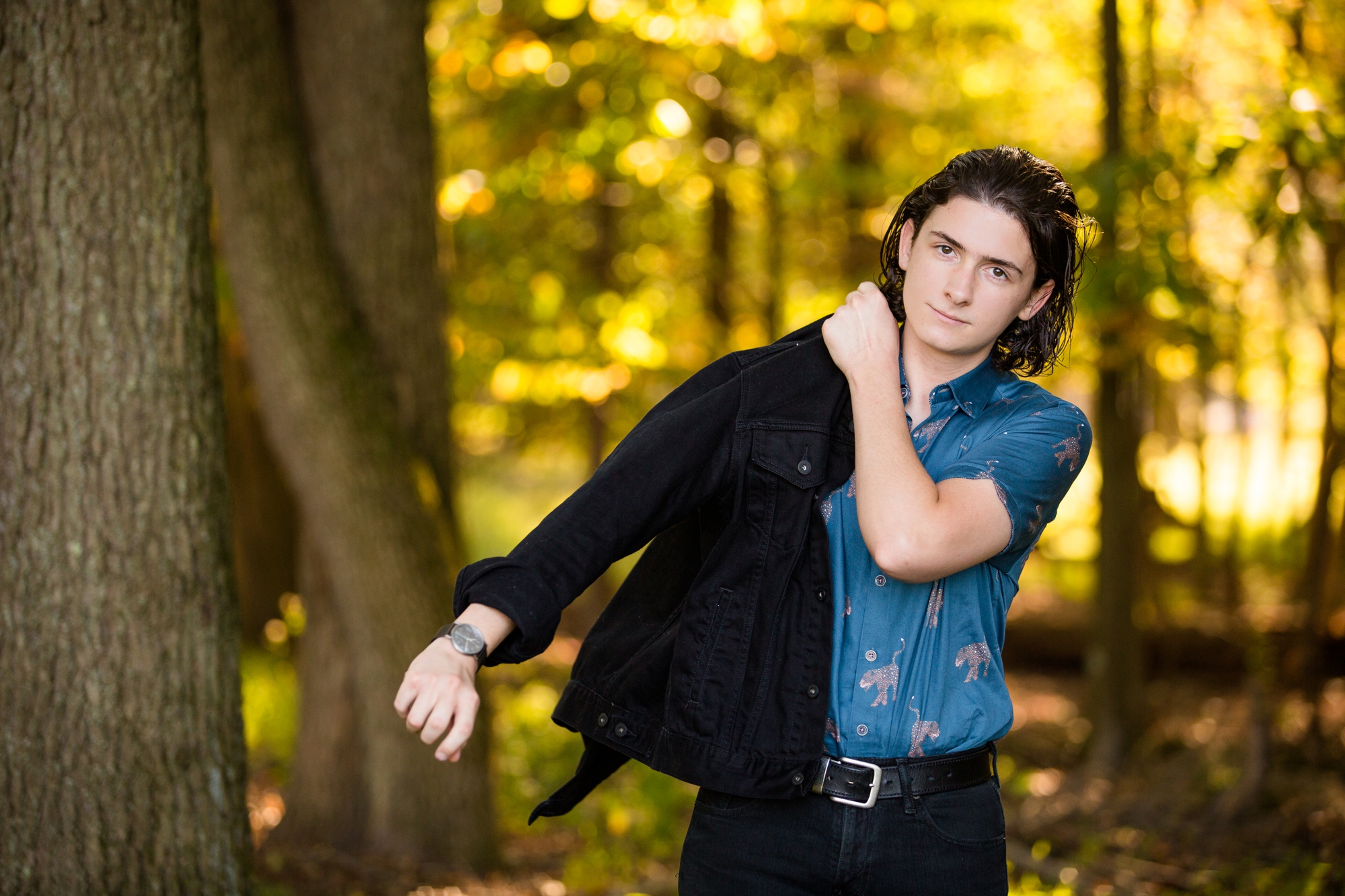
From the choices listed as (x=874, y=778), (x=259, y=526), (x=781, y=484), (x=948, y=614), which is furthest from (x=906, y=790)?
(x=259, y=526)

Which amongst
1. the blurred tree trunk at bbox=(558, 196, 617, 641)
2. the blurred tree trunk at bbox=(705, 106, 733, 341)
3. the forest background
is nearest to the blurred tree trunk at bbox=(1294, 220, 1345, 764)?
the forest background

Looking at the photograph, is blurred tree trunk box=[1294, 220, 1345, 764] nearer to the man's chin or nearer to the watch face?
the man's chin

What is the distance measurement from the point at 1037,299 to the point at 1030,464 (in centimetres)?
39

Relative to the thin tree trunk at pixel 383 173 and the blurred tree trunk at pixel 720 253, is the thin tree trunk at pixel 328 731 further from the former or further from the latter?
the blurred tree trunk at pixel 720 253

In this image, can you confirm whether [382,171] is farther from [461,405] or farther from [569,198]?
[461,405]

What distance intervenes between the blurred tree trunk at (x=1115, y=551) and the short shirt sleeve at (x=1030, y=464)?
513 centimetres

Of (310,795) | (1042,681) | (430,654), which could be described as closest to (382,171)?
(310,795)

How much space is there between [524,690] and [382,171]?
217 inches

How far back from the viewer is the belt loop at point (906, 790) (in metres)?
1.99

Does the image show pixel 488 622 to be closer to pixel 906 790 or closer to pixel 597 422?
pixel 906 790

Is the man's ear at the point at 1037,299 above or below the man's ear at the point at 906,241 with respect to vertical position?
below

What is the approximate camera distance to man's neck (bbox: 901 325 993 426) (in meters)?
2.15

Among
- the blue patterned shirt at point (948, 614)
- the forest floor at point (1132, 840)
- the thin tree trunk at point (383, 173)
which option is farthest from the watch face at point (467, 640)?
the forest floor at point (1132, 840)

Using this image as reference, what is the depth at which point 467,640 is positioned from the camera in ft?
5.57
